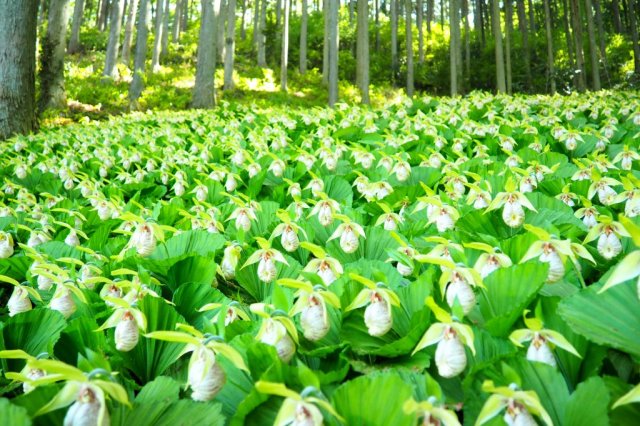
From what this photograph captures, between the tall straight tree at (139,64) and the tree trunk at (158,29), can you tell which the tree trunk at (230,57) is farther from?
the tree trunk at (158,29)

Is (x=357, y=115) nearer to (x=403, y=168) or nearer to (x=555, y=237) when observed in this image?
(x=403, y=168)

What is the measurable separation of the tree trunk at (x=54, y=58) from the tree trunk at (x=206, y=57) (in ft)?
10.3

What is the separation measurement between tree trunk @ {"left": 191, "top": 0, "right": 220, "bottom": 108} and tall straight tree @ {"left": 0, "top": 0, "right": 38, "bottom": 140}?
11.2ft

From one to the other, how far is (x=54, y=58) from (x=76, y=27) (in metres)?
13.2

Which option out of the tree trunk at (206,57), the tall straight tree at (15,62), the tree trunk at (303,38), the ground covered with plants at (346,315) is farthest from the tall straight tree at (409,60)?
the ground covered with plants at (346,315)

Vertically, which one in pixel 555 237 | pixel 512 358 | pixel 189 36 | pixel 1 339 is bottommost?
pixel 1 339

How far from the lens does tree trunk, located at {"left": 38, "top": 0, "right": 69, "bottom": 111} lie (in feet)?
33.8

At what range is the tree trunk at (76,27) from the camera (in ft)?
66.0

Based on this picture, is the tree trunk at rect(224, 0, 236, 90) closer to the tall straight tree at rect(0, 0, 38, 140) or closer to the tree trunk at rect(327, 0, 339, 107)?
the tree trunk at rect(327, 0, 339, 107)

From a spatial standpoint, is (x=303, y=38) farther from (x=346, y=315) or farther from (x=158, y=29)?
(x=346, y=315)

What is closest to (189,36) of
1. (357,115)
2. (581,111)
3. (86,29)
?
(86,29)

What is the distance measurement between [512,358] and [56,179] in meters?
3.87

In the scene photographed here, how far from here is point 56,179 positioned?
383 centimetres

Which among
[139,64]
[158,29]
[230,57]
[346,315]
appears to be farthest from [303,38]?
[346,315]
